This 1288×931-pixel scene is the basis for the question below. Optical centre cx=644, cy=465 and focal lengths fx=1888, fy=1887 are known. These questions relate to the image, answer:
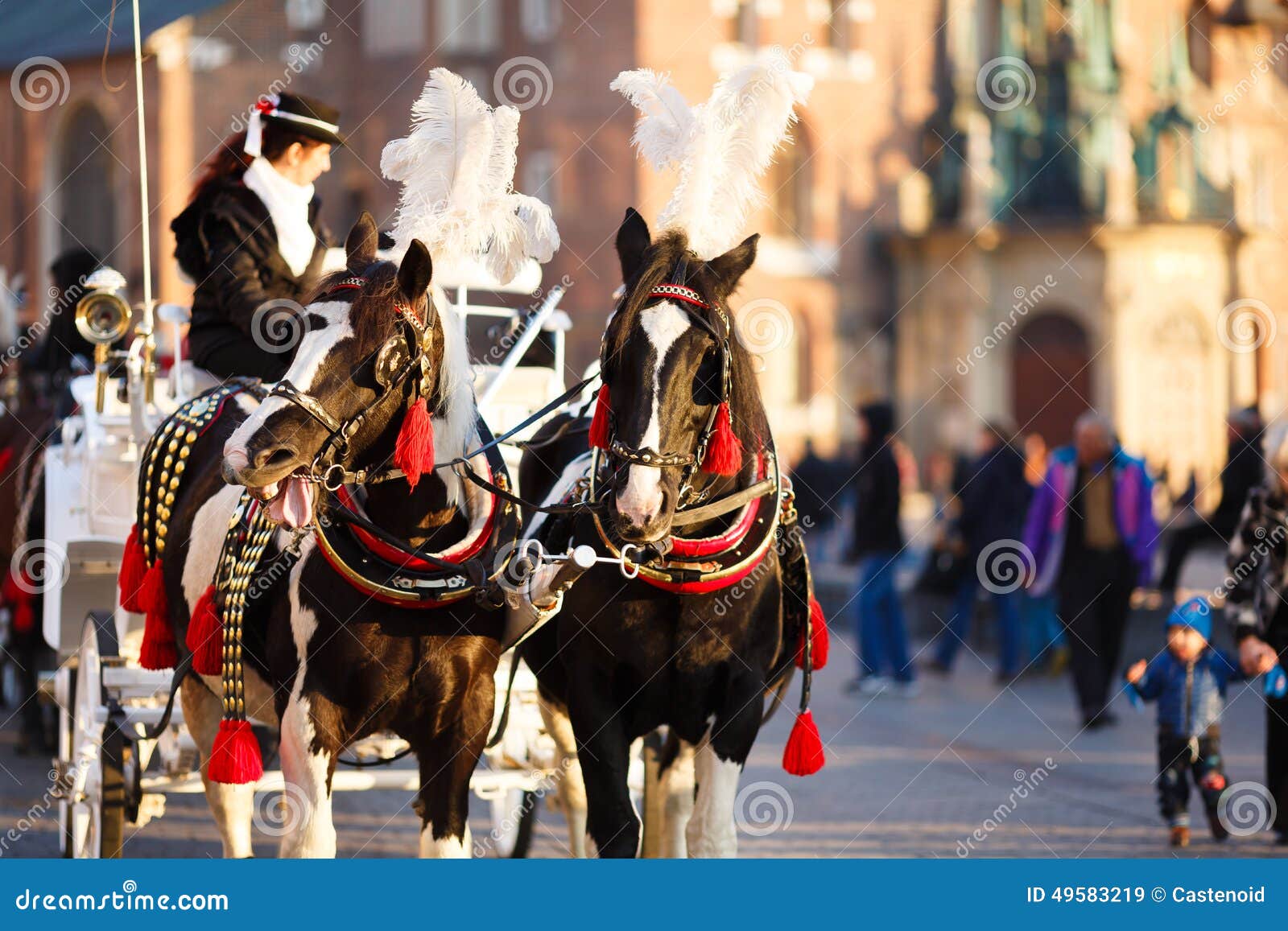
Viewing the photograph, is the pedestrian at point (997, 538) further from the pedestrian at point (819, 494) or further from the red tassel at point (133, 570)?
the red tassel at point (133, 570)

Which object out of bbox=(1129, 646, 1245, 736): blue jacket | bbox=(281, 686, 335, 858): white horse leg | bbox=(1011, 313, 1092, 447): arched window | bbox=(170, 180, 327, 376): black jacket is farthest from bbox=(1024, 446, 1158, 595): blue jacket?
bbox=(1011, 313, 1092, 447): arched window

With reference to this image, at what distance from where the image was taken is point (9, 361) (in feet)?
36.0

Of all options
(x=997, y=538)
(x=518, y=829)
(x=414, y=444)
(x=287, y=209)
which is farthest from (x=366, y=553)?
(x=997, y=538)

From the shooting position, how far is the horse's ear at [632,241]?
4957mm

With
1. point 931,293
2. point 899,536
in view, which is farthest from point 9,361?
point 931,293

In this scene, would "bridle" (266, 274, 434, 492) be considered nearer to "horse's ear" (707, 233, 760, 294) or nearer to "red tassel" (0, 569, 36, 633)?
"horse's ear" (707, 233, 760, 294)

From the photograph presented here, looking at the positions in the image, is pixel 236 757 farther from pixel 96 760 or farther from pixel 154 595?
pixel 96 760

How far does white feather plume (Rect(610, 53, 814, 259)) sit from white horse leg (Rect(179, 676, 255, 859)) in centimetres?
208

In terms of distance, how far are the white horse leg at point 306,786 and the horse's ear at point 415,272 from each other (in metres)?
1.04

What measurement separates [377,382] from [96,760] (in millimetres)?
2797

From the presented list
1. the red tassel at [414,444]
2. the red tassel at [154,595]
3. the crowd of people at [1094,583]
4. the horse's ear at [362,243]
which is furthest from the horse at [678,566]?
the crowd of people at [1094,583]

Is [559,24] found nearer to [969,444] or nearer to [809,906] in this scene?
[969,444]

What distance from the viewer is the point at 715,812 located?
5.15 metres

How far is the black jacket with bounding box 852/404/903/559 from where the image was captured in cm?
1425
